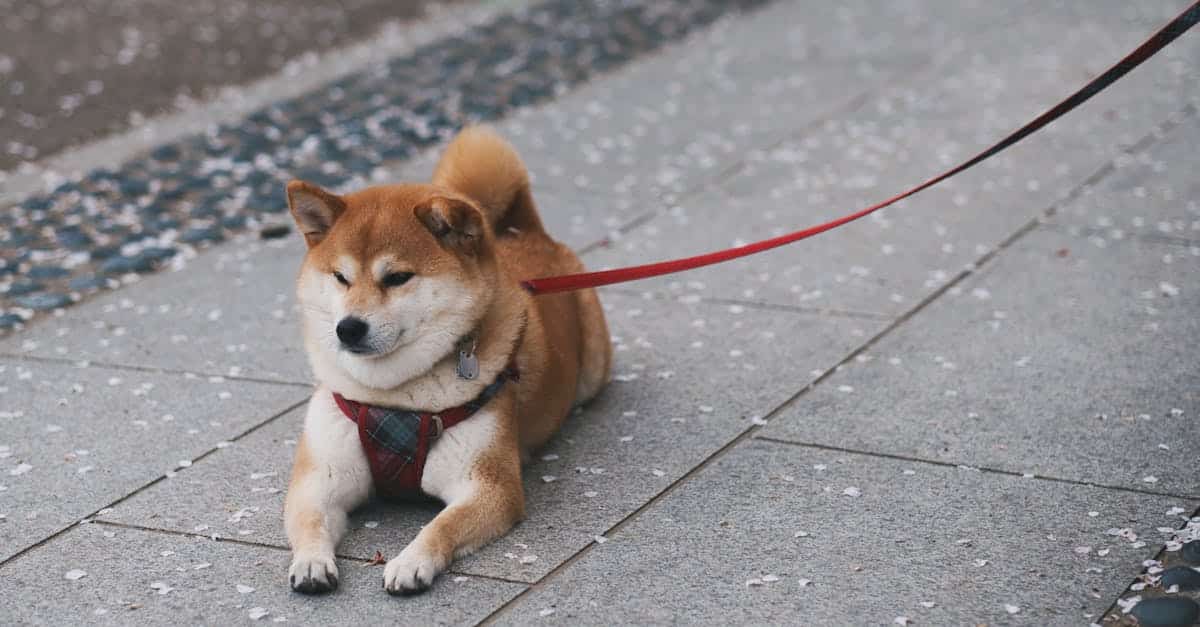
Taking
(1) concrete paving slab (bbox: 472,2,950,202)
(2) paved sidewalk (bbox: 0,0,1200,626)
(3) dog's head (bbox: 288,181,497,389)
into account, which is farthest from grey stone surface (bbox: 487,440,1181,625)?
(1) concrete paving slab (bbox: 472,2,950,202)

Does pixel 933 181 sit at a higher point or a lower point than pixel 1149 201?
higher

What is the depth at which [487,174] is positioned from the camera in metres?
4.93

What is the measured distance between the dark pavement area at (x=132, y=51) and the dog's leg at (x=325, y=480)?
4.96 metres

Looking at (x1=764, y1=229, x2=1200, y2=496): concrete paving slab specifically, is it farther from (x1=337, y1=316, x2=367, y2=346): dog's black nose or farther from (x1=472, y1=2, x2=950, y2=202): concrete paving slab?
(x1=472, y1=2, x2=950, y2=202): concrete paving slab

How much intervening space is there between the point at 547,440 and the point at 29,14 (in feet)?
29.4

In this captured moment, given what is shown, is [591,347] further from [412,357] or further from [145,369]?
[145,369]

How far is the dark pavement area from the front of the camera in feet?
30.7

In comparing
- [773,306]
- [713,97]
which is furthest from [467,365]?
[713,97]

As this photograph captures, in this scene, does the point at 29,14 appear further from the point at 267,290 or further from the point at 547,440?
the point at 547,440

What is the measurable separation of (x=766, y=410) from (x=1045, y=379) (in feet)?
3.28

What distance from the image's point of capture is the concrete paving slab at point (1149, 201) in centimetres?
685

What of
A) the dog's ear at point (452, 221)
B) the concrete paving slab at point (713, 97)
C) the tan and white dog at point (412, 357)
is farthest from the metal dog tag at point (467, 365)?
the concrete paving slab at point (713, 97)

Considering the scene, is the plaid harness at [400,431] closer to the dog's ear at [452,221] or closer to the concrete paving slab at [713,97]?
the dog's ear at [452,221]

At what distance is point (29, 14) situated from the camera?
1209 centimetres
